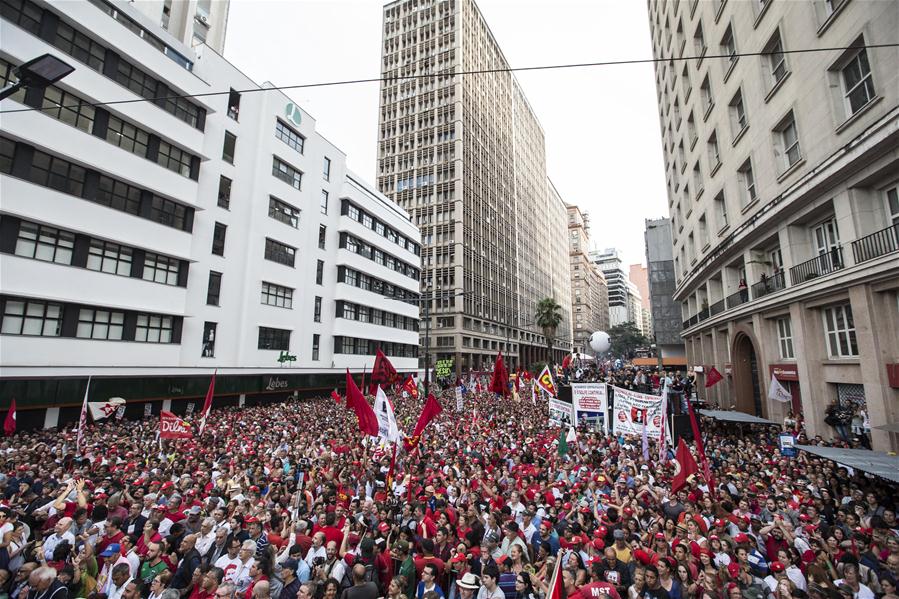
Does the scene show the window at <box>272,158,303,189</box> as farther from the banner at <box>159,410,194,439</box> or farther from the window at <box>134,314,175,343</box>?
the banner at <box>159,410,194,439</box>

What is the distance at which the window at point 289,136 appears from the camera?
3400 centimetres

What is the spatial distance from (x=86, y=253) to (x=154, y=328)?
17.0 feet

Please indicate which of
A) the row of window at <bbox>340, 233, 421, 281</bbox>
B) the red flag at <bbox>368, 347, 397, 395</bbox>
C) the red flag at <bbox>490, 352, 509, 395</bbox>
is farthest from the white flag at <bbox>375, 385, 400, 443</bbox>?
the row of window at <bbox>340, 233, 421, 281</bbox>

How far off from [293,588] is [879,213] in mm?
18638

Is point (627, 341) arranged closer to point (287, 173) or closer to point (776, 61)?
point (287, 173)

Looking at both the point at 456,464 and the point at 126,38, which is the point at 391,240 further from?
the point at 456,464

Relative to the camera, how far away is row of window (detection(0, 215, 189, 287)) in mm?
18875

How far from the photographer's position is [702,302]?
3120 centimetres

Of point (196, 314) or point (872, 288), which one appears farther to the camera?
point (196, 314)

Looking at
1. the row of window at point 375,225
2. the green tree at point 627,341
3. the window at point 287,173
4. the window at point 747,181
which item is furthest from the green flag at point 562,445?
the green tree at point 627,341

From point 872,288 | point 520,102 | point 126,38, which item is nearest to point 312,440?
point 872,288

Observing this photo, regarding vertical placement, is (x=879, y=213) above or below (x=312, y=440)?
above

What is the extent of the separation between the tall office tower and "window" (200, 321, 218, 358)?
31518mm

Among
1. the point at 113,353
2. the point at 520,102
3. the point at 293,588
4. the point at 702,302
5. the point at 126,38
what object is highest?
the point at 520,102
